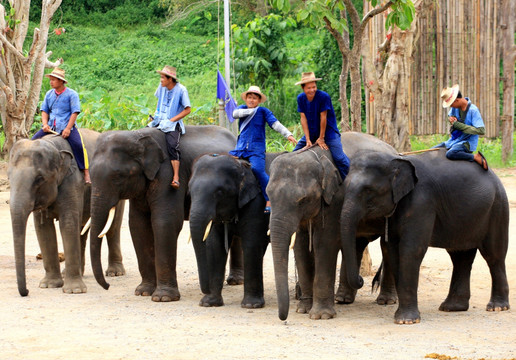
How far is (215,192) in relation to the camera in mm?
7742

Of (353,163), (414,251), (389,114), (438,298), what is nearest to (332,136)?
(353,163)

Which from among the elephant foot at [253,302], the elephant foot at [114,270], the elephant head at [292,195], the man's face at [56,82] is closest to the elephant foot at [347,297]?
the elephant foot at [253,302]

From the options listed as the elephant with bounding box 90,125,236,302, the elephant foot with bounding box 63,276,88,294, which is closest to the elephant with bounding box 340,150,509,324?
the elephant with bounding box 90,125,236,302

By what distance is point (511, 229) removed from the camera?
1192 centimetres

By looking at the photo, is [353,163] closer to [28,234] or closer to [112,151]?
[112,151]

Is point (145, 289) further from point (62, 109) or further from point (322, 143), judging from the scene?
point (322, 143)

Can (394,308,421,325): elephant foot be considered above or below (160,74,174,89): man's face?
below

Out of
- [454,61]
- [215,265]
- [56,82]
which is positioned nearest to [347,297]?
[215,265]

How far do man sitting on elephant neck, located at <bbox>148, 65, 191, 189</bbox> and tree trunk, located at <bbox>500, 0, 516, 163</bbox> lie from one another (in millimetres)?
9176

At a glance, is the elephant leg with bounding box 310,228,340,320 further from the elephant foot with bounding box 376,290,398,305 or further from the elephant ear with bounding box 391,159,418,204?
the elephant foot with bounding box 376,290,398,305

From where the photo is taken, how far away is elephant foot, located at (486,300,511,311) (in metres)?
7.65

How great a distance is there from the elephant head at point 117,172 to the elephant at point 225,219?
24.6 inches

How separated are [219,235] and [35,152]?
203 centimetres

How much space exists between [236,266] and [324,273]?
2407 mm
